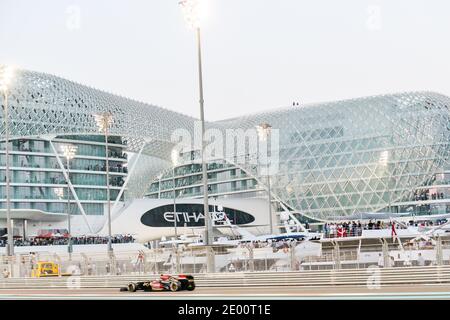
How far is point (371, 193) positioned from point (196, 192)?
79.5 feet

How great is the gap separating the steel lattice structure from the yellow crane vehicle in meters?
46.4

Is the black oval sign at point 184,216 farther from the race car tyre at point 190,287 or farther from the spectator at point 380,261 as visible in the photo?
the race car tyre at point 190,287

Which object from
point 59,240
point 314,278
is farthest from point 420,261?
point 59,240

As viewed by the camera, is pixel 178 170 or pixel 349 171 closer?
pixel 349 171

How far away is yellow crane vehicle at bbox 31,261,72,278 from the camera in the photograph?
22.2 meters

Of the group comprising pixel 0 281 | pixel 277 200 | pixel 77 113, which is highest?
pixel 77 113

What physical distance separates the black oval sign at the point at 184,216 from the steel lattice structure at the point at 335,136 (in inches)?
206

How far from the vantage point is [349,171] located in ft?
247

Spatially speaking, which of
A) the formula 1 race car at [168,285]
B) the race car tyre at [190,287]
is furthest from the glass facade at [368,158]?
the race car tyre at [190,287]

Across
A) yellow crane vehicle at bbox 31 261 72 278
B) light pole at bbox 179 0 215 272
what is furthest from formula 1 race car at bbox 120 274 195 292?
yellow crane vehicle at bbox 31 261 72 278

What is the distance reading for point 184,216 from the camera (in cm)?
7750

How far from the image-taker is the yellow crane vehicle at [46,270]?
72.8ft
